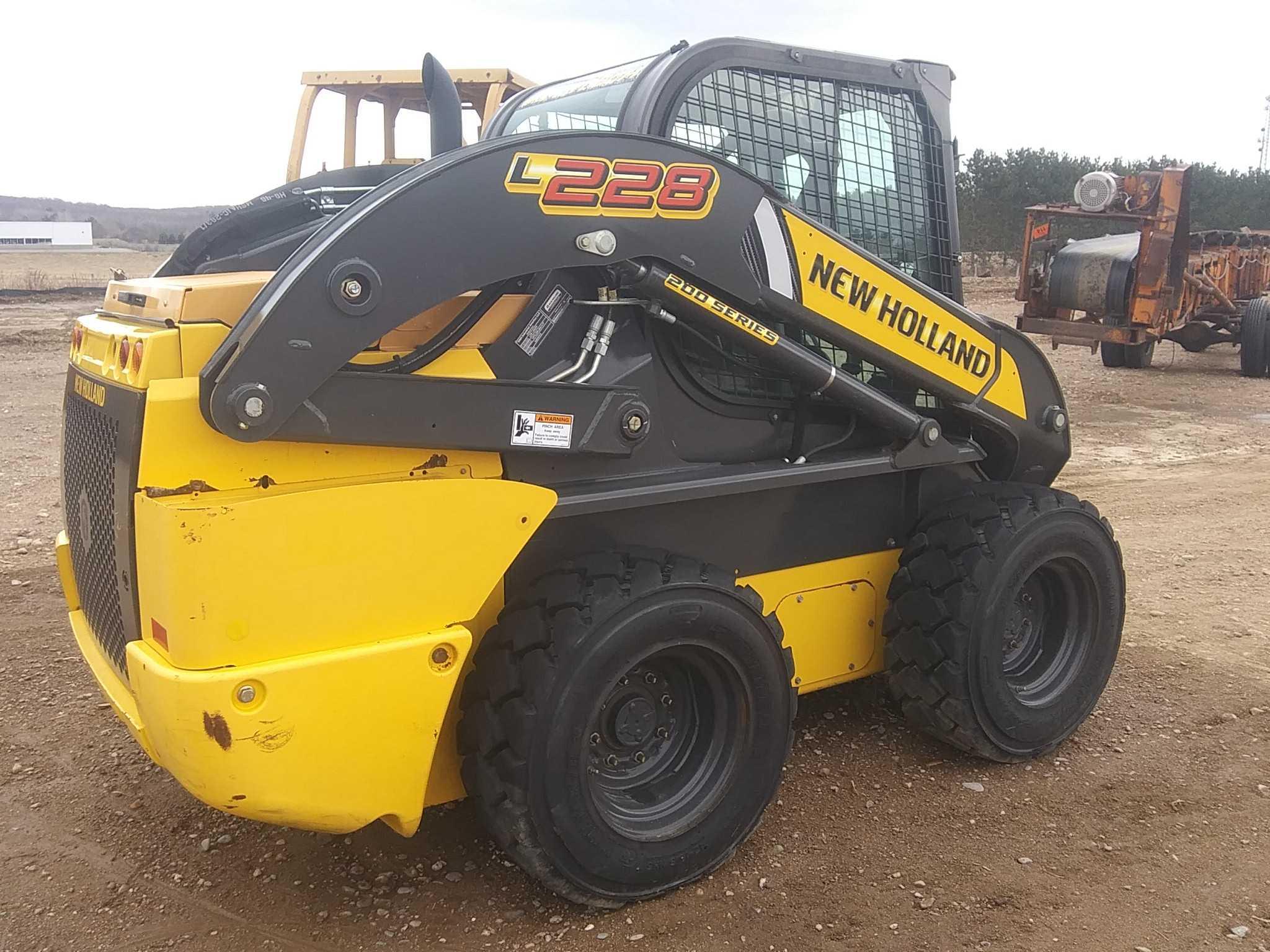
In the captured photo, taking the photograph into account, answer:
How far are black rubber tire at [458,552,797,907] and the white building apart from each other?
78641 millimetres

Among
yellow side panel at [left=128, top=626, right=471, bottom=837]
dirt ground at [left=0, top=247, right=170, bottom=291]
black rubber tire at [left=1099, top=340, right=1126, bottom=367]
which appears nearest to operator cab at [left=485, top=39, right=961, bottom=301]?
yellow side panel at [left=128, top=626, right=471, bottom=837]

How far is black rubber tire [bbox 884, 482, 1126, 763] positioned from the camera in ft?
11.9

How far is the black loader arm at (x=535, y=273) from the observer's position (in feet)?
7.81

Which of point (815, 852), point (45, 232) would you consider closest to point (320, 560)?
point (815, 852)

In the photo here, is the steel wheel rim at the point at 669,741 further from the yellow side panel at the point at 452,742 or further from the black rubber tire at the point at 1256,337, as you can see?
the black rubber tire at the point at 1256,337

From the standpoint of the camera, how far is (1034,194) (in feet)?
96.1

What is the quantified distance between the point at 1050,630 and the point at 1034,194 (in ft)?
92.1

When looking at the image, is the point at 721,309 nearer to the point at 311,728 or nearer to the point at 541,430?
the point at 541,430

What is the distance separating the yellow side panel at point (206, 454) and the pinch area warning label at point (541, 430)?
374mm

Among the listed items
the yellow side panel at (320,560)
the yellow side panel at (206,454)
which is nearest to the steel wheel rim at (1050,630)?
the yellow side panel at (320,560)

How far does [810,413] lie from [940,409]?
24.5 inches

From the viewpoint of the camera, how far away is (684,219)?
2918mm

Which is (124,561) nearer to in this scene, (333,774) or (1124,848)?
(333,774)

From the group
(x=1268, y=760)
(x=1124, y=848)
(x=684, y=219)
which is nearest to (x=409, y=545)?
(x=684, y=219)
